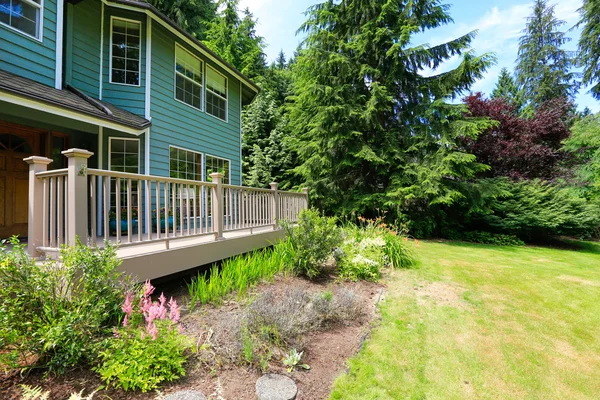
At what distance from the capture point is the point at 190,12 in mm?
16828

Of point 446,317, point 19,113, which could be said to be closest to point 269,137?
point 19,113

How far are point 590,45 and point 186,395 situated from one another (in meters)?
23.2

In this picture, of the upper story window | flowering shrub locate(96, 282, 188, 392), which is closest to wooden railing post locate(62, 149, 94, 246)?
flowering shrub locate(96, 282, 188, 392)

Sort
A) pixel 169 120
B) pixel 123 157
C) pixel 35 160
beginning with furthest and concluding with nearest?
pixel 169 120, pixel 123 157, pixel 35 160

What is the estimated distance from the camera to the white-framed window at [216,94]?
8.40 meters

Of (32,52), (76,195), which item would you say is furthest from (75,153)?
(32,52)

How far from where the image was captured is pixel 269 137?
1598 centimetres

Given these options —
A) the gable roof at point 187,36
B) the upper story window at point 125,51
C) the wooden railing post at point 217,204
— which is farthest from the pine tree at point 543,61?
the upper story window at point 125,51

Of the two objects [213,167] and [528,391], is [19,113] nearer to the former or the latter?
[213,167]

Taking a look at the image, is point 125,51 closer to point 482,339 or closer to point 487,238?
point 482,339

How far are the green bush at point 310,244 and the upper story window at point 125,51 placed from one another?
5.31 meters

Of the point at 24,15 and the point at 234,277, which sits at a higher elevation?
the point at 24,15

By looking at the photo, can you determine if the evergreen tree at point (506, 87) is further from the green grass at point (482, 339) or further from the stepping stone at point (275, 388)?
the stepping stone at point (275, 388)

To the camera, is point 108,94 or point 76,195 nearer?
point 76,195
